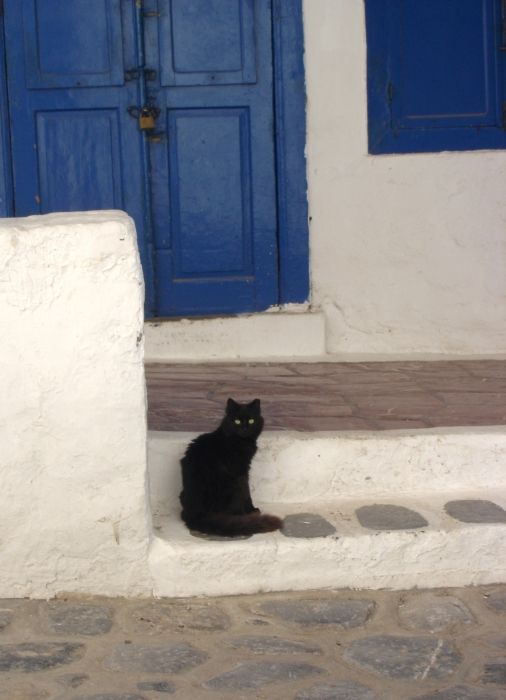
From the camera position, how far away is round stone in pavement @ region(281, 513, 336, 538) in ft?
12.6

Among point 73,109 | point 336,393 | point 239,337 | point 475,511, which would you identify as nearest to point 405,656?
point 475,511

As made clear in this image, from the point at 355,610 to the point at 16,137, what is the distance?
12.2ft

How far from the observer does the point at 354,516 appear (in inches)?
159

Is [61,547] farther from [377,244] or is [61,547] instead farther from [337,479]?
[377,244]

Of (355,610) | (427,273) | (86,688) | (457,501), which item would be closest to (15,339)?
(86,688)

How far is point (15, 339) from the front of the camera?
3598mm

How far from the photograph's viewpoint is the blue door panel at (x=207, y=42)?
20.1 ft

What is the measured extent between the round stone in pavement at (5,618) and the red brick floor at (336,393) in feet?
3.38

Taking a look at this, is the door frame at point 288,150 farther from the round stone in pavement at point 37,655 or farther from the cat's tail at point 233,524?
the round stone in pavement at point 37,655

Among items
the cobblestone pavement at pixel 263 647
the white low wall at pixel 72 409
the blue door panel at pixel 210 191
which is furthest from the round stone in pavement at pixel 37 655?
the blue door panel at pixel 210 191

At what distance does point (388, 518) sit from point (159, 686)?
120 centimetres

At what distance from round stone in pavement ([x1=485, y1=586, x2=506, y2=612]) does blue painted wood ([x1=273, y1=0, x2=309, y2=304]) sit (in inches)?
111

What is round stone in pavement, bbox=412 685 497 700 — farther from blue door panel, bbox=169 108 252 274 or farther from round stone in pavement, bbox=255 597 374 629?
blue door panel, bbox=169 108 252 274

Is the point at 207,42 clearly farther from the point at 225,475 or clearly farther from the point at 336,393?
the point at 225,475
